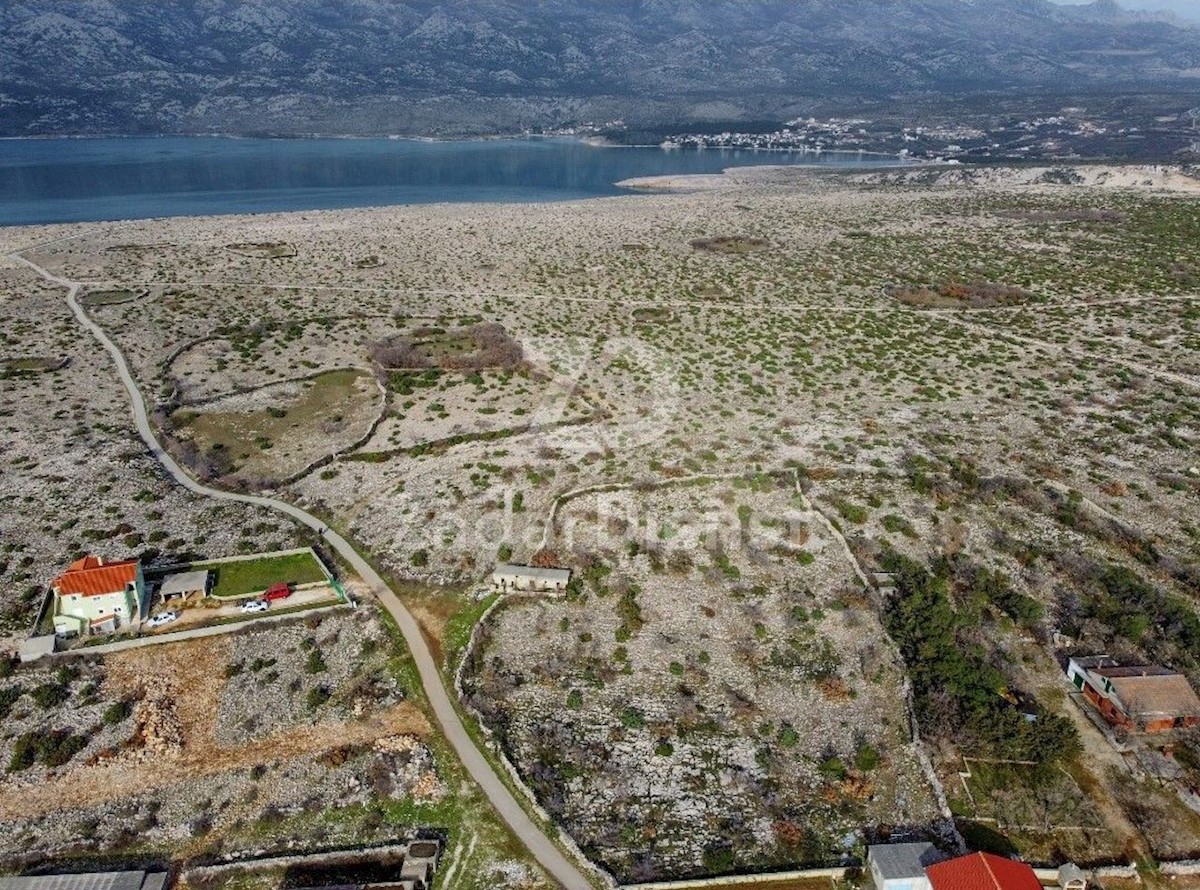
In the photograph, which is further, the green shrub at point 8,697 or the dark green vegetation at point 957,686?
the green shrub at point 8,697

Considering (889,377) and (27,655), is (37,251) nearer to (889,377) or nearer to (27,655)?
(27,655)

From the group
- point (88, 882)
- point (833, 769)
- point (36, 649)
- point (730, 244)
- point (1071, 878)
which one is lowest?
point (833, 769)

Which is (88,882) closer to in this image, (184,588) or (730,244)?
(184,588)

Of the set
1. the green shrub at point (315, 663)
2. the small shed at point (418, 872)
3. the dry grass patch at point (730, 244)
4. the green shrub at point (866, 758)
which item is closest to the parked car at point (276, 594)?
the green shrub at point (315, 663)

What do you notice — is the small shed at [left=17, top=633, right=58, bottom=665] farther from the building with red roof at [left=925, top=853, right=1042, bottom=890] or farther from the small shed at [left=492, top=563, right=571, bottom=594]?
the building with red roof at [left=925, top=853, right=1042, bottom=890]

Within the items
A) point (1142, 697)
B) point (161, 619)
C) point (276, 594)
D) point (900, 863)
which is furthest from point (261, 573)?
point (1142, 697)

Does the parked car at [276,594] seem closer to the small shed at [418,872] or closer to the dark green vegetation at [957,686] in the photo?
the small shed at [418,872]

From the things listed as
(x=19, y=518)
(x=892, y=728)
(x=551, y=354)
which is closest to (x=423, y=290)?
(x=551, y=354)
